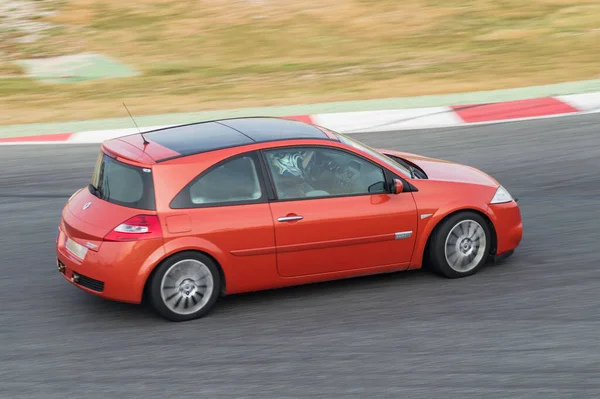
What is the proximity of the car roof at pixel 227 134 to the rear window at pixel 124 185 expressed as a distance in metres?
0.21

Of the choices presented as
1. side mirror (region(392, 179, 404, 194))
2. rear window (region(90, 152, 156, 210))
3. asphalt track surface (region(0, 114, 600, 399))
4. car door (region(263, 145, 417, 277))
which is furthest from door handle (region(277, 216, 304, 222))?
rear window (region(90, 152, 156, 210))

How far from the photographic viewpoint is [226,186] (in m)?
7.39

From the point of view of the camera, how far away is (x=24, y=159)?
42.2 feet

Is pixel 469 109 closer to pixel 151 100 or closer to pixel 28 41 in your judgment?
pixel 151 100

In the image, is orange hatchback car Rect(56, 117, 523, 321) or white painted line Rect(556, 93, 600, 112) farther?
white painted line Rect(556, 93, 600, 112)

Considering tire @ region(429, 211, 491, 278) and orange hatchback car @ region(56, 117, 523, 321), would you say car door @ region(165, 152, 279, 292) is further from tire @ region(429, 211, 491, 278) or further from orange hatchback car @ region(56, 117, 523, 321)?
tire @ region(429, 211, 491, 278)

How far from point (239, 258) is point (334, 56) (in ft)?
46.2

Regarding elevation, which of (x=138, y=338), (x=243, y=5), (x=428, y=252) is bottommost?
(x=138, y=338)

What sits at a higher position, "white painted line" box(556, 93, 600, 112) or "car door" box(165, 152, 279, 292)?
"white painted line" box(556, 93, 600, 112)

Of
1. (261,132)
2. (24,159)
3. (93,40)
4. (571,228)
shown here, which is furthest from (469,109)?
(93,40)

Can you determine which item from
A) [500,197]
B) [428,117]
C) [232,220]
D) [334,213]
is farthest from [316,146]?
[428,117]

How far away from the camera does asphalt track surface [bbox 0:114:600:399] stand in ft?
20.3

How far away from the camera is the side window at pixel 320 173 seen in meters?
7.53

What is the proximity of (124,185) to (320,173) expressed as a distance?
1573 mm
